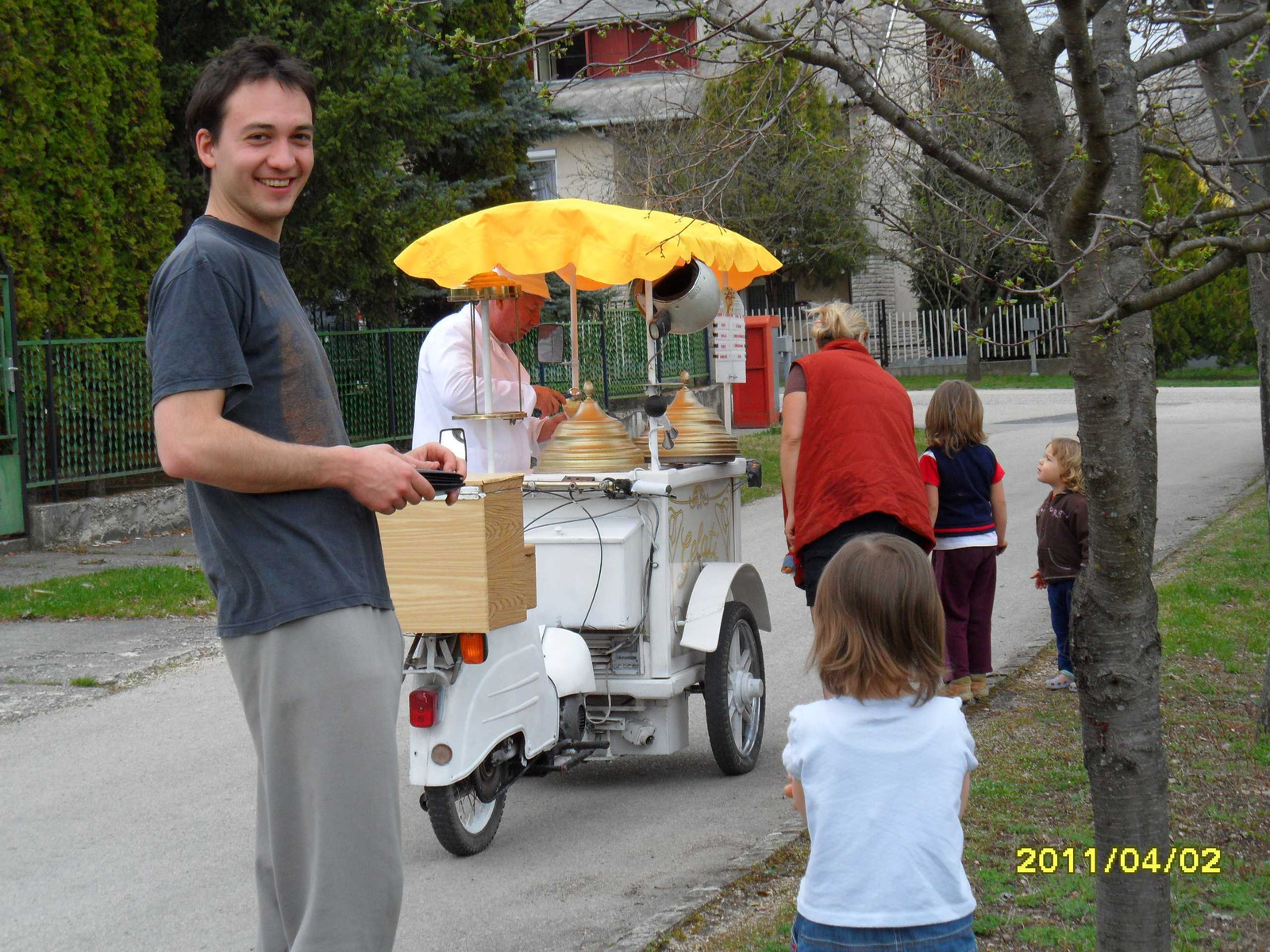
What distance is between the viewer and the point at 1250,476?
16.7 meters

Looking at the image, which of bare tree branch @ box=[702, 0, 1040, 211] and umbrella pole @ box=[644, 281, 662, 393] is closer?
bare tree branch @ box=[702, 0, 1040, 211]

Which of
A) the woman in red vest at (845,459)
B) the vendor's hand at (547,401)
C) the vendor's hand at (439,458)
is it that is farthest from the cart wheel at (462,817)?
the vendor's hand at (439,458)

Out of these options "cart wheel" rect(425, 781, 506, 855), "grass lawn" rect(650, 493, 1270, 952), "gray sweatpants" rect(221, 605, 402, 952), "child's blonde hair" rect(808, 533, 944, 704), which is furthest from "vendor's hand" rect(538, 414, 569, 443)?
"gray sweatpants" rect(221, 605, 402, 952)

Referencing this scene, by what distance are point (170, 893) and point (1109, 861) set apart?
10.9 ft

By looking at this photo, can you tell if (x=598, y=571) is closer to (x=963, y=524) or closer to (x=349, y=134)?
(x=963, y=524)

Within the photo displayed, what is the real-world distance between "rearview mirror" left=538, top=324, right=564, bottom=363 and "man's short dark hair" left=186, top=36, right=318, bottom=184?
3937 millimetres

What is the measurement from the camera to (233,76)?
9.14ft

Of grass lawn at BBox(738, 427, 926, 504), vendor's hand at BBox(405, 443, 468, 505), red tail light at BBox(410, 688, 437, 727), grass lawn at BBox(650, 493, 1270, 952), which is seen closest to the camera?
vendor's hand at BBox(405, 443, 468, 505)

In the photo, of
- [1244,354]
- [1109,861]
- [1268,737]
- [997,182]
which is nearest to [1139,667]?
[1109,861]

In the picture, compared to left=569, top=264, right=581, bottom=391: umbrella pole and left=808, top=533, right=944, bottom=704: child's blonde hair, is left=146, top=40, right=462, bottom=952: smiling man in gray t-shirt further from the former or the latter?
left=569, top=264, right=581, bottom=391: umbrella pole

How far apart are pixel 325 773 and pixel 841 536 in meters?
3.62

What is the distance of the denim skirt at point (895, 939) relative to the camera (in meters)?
2.72

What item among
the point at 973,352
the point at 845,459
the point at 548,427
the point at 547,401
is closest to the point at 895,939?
the point at 845,459

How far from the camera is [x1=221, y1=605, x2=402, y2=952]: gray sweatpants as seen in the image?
2.68m
